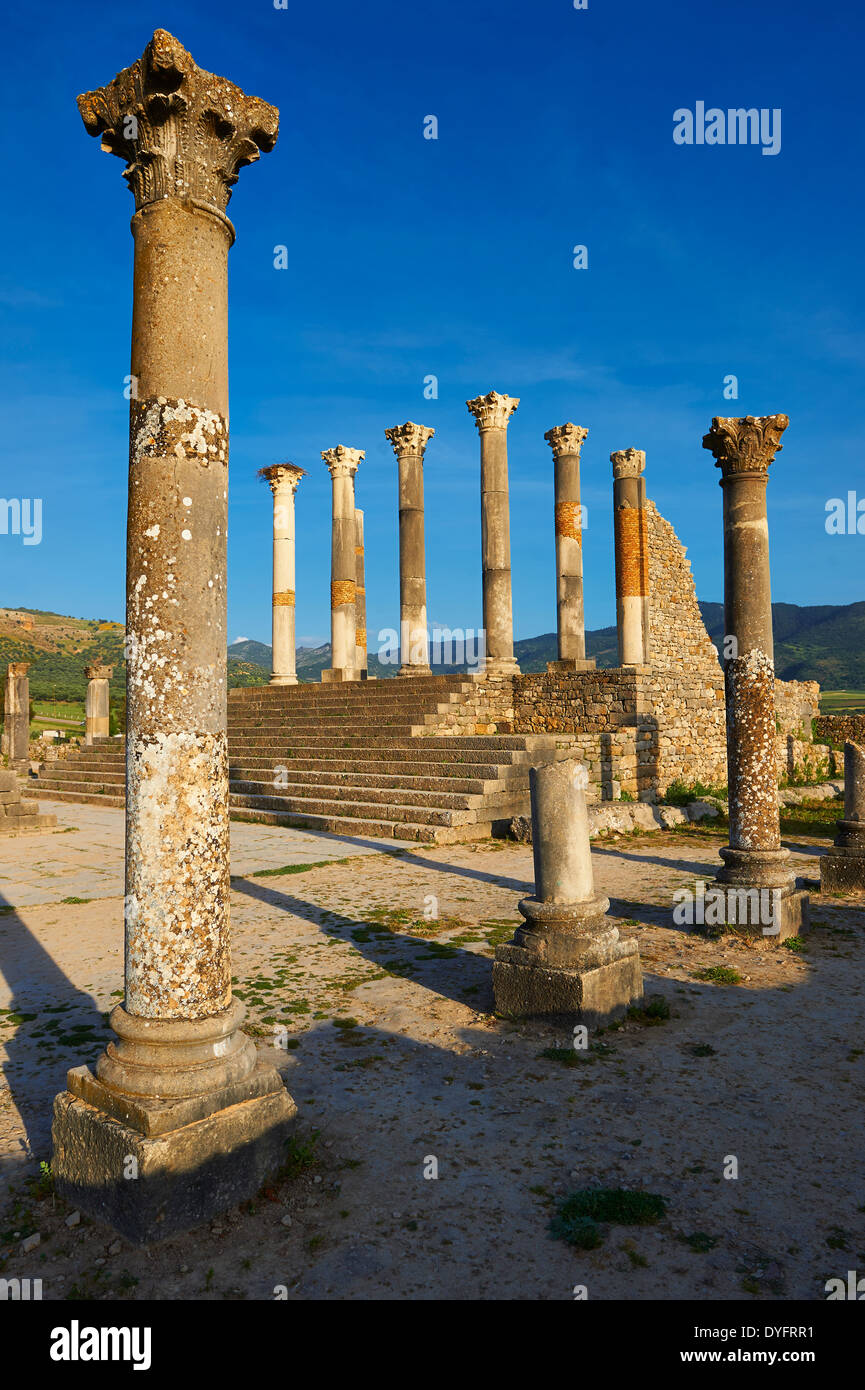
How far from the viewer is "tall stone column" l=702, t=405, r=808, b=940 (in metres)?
7.67

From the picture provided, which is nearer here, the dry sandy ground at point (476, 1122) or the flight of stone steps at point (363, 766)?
the dry sandy ground at point (476, 1122)

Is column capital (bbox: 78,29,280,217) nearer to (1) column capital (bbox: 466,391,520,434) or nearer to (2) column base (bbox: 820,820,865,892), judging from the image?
(2) column base (bbox: 820,820,865,892)

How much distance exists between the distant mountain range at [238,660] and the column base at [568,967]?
49764 mm

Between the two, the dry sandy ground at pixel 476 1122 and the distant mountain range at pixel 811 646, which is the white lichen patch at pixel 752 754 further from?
the distant mountain range at pixel 811 646

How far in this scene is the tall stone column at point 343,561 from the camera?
80.5ft

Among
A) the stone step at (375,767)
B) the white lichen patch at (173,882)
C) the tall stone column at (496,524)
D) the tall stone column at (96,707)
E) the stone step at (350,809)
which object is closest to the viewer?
the white lichen patch at (173,882)

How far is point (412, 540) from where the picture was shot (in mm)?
21750

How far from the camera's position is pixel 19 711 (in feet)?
69.2

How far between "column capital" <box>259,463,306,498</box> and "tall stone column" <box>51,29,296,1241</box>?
22581 mm

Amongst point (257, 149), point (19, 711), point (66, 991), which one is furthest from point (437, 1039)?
point (19, 711)

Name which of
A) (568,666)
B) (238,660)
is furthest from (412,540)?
(238,660)

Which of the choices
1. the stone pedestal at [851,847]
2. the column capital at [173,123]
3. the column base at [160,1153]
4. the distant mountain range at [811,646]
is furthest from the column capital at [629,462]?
the distant mountain range at [811,646]

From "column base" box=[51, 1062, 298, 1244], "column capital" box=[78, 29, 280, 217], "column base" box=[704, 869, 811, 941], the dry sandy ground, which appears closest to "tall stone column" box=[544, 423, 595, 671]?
"column base" box=[704, 869, 811, 941]
